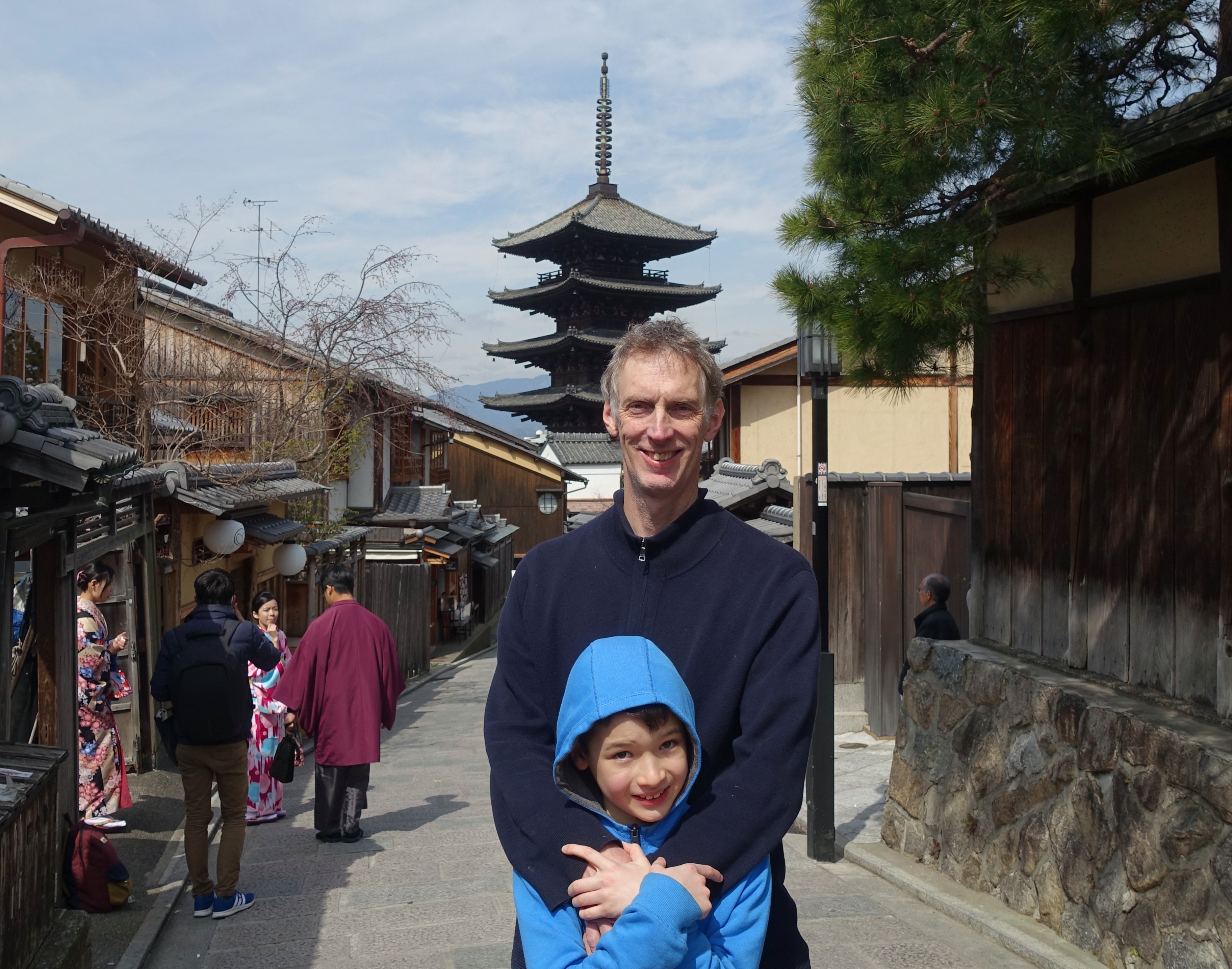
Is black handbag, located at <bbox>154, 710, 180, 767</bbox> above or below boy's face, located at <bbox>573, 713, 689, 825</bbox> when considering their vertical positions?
below

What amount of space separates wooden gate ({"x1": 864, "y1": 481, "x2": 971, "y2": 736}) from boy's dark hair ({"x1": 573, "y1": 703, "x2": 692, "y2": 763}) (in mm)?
7008

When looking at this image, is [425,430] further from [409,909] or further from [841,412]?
[409,909]

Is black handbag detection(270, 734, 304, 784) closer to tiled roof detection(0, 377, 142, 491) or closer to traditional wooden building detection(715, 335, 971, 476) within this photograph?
tiled roof detection(0, 377, 142, 491)

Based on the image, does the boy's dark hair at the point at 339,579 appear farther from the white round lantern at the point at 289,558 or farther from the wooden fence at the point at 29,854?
the white round lantern at the point at 289,558

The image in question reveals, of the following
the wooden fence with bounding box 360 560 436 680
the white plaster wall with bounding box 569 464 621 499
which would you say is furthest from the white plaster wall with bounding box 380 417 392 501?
the white plaster wall with bounding box 569 464 621 499

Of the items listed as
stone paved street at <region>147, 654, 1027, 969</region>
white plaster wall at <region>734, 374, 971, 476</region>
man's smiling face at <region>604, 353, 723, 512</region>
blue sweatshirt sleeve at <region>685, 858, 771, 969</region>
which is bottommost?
stone paved street at <region>147, 654, 1027, 969</region>

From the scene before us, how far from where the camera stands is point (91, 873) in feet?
17.3

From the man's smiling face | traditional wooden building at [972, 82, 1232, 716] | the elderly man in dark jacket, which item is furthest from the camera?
the elderly man in dark jacket

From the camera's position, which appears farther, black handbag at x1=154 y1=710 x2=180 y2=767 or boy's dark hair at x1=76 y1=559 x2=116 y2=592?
boy's dark hair at x1=76 y1=559 x2=116 y2=592

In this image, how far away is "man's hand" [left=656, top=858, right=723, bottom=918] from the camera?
1.94 metres

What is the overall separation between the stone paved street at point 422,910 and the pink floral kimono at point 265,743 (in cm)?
15

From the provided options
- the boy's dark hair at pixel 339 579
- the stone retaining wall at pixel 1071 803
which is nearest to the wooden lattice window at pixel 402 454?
the boy's dark hair at pixel 339 579

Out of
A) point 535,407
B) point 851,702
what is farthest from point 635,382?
point 535,407

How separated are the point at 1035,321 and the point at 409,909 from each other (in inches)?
173
